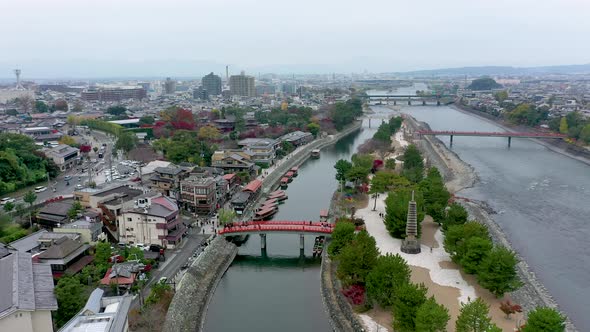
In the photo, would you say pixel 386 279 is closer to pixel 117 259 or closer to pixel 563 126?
pixel 117 259

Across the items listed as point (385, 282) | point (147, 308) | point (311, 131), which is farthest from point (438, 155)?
point (147, 308)

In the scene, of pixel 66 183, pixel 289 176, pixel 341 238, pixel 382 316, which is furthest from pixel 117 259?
pixel 289 176

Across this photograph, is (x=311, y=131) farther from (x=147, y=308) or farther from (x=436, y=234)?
(x=147, y=308)

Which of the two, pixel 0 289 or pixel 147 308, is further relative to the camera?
pixel 147 308

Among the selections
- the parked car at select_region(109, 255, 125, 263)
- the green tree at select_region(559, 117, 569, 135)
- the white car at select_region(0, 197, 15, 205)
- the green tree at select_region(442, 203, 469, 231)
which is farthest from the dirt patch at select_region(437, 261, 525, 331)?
the green tree at select_region(559, 117, 569, 135)

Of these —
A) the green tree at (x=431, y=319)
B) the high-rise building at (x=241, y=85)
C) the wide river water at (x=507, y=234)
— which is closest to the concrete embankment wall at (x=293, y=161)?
the wide river water at (x=507, y=234)

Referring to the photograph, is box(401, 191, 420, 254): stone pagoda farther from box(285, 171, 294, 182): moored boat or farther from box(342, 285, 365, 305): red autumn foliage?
box(285, 171, 294, 182): moored boat

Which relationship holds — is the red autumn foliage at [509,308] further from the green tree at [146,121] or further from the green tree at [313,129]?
the green tree at [146,121]
